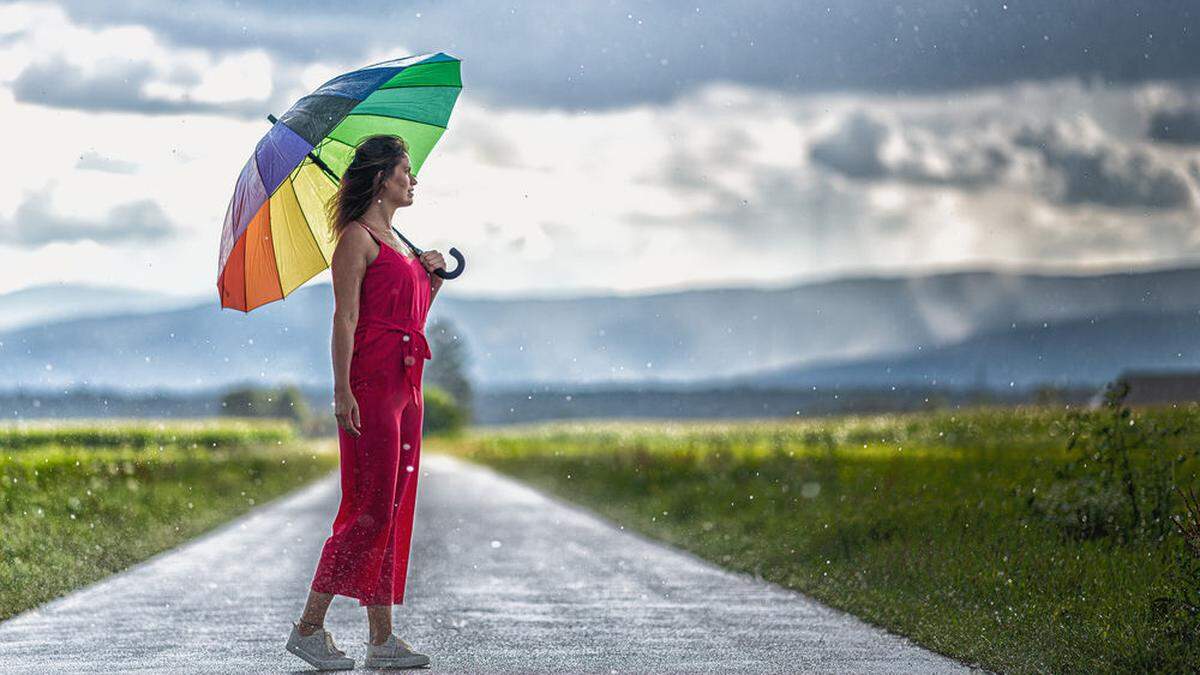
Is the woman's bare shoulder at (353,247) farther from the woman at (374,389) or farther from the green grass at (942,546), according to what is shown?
the green grass at (942,546)

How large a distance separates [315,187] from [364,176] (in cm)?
91

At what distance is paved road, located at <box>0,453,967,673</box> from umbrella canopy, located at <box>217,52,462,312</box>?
1.96 metres

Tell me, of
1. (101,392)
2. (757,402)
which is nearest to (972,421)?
(101,392)

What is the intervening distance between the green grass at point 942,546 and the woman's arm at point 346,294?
350 centimetres

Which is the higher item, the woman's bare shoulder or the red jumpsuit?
the woman's bare shoulder

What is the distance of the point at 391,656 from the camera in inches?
303

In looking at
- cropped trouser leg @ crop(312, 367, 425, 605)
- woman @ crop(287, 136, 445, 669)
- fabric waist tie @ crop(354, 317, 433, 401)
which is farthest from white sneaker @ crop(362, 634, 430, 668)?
fabric waist tie @ crop(354, 317, 433, 401)

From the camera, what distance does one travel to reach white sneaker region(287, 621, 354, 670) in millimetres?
7594

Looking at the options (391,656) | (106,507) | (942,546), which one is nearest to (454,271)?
(391,656)

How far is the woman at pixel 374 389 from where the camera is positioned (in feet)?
24.1

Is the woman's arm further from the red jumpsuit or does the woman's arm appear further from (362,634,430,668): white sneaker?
(362,634,430,668): white sneaker

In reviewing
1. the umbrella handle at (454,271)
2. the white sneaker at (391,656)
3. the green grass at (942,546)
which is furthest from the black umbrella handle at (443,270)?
the green grass at (942,546)

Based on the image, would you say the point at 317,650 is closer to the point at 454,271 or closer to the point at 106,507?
the point at 454,271

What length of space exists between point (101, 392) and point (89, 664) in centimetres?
6511
